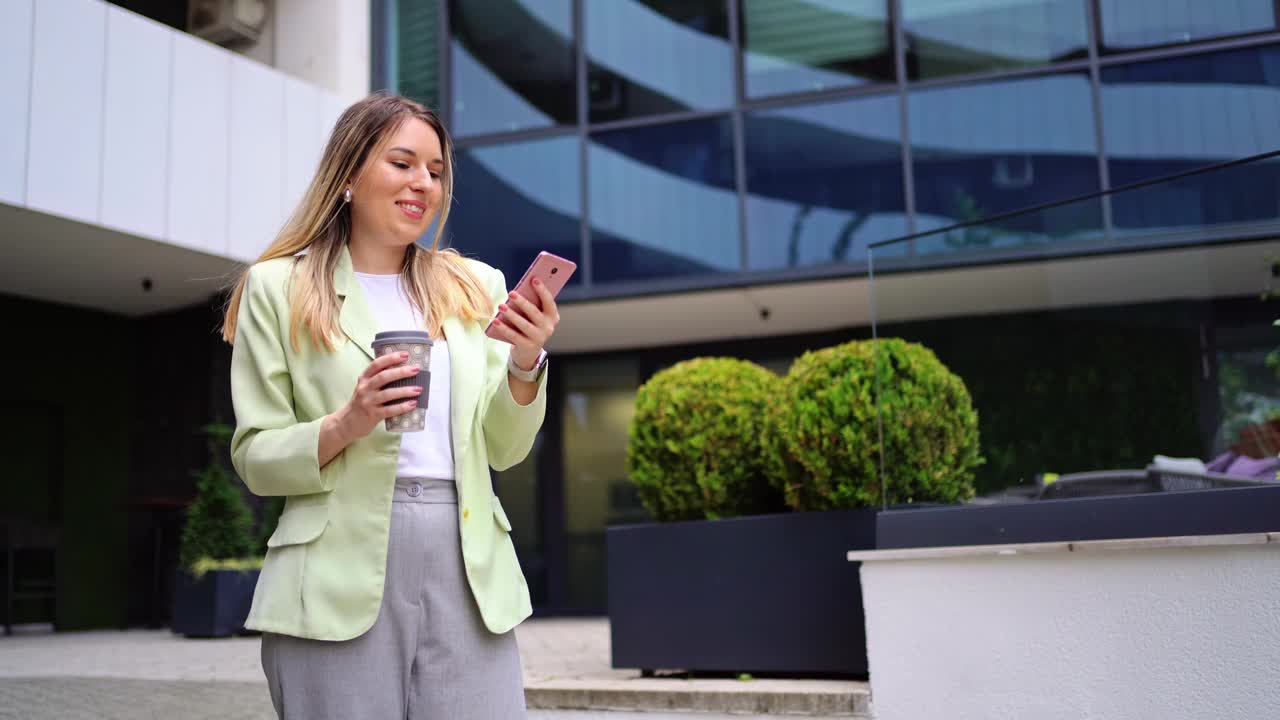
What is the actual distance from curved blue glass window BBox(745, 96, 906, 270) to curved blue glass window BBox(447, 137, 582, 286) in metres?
1.55

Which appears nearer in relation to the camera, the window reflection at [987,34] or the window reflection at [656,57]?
the window reflection at [987,34]

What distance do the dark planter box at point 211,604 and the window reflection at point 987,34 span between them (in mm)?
6649

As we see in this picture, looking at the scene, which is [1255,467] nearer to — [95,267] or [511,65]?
[511,65]

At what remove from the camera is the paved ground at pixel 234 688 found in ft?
13.7

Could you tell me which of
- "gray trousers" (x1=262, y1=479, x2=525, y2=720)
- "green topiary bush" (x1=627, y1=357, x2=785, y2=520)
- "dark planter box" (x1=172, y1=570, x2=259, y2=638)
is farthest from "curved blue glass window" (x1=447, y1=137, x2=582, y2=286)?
"gray trousers" (x1=262, y1=479, x2=525, y2=720)

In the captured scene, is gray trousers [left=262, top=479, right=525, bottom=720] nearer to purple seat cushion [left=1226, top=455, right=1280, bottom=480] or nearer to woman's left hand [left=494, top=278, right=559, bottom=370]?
woman's left hand [left=494, top=278, right=559, bottom=370]

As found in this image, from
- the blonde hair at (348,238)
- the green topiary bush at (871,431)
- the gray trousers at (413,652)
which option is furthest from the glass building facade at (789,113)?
the gray trousers at (413,652)

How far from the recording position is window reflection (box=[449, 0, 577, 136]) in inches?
392

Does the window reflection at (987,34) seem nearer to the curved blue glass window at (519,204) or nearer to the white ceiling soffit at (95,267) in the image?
the curved blue glass window at (519,204)

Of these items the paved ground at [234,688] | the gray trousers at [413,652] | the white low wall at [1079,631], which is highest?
the gray trousers at [413,652]

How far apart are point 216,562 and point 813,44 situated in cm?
638

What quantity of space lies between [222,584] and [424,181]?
7.80 m

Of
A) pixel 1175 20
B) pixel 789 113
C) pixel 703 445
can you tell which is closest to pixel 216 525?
pixel 703 445

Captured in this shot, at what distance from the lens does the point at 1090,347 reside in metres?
4.17
